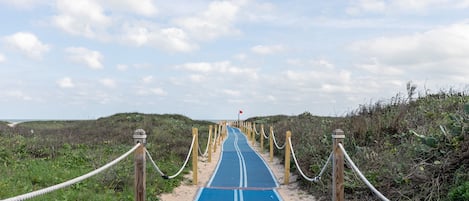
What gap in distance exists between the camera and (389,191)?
21.6 ft

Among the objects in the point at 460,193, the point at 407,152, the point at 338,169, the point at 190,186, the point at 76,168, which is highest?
the point at 407,152

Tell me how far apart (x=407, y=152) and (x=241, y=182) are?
452 cm

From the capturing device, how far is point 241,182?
1060 cm

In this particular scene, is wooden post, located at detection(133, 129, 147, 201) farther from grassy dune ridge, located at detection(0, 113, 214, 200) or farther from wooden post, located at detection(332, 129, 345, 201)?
wooden post, located at detection(332, 129, 345, 201)

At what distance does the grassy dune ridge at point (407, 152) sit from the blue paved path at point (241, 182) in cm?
100

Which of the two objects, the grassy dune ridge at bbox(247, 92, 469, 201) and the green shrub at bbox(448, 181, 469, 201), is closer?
the green shrub at bbox(448, 181, 469, 201)

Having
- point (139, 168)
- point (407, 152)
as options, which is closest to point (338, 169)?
point (407, 152)

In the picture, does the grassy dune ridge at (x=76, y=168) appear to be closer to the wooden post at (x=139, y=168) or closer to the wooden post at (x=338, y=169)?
the wooden post at (x=139, y=168)

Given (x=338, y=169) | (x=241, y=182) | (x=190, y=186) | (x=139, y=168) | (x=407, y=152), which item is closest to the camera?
(x=139, y=168)

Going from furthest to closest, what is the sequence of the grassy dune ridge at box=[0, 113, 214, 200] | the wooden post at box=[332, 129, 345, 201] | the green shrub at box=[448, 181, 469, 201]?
the grassy dune ridge at box=[0, 113, 214, 200]
the wooden post at box=[332, 129, 345, 201]
the green shrub at box=[448, 181, 469, 201]

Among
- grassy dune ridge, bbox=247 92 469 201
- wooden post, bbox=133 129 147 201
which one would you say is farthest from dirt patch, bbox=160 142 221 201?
wooden post, bbox=133 129 147 201

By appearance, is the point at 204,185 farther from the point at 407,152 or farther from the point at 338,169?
the point at 407,152

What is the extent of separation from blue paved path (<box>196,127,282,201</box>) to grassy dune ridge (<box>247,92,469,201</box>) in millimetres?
998

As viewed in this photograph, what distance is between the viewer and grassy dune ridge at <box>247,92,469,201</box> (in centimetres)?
597
